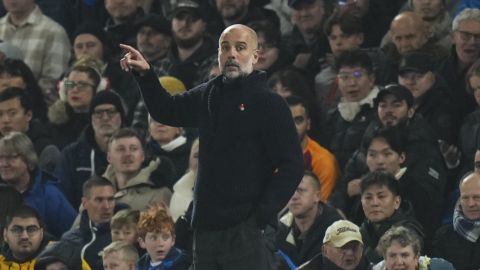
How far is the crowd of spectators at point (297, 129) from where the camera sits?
1184cm

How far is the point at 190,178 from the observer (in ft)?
42.2

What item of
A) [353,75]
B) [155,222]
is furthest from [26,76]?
[155,222]

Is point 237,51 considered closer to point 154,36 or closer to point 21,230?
point 21,230

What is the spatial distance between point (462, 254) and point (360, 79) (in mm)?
2433

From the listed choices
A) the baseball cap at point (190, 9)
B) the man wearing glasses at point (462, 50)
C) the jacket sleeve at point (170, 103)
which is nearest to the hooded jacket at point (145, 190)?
the baseball cap at point (190, 9)

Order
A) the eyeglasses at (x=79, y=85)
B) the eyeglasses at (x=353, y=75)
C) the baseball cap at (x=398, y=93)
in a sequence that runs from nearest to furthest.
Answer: the baseball cap at (x=398, y=93), the eyeglasses at (x=353, y=75), the eyeglasses at (x=79, y=85)

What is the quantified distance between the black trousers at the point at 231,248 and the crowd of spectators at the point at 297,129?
188 centimetres

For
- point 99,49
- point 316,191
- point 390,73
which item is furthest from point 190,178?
point 99,49

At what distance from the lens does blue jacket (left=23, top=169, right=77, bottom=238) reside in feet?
44.1

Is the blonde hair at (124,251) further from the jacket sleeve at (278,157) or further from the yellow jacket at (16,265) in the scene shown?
the jacket sleeve at (278,157)

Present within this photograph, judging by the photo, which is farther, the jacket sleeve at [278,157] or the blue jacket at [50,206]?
the blue jacket at [50,206]

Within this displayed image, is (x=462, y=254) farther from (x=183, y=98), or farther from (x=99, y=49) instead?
(x=99, y=49)

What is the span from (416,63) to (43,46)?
172 inches

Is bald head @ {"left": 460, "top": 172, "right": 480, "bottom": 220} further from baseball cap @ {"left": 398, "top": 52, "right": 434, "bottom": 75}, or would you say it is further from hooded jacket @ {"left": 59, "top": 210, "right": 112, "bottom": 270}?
hooded jacket @ {"left": 59, "top": 210, "right": 112, "bottom": 270}
